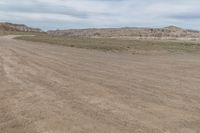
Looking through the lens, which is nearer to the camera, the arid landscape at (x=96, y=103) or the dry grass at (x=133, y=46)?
the arid landscape at (x=96, y=103)

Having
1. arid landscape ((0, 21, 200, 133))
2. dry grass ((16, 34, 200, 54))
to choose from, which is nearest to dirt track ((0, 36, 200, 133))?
arid landscape ((0, 21, 200, 133))

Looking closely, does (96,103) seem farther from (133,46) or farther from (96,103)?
(133,46)

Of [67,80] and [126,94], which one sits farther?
[67,80]

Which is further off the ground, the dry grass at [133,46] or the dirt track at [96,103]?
the dirt track at [96,103]

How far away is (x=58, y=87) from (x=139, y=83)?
2711 millimetres

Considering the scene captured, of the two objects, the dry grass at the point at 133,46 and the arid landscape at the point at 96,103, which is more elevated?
the arid landscape at the point at 96,103

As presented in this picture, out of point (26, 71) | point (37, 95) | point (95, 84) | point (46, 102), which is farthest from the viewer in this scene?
point (26, 71)

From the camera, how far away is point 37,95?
10.1m

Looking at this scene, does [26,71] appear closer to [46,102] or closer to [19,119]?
[46,102]

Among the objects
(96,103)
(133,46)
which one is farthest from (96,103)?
(133,46)

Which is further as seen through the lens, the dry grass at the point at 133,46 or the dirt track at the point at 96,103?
the dry grass at the point at 133,46

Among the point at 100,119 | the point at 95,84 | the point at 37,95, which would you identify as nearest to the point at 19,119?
the point at 100,119

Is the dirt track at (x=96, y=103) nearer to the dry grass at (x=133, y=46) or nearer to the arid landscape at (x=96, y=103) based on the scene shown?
the arid landscape at (x=96, y=103)

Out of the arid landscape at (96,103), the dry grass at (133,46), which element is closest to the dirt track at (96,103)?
the arid landscape at (96,103)
